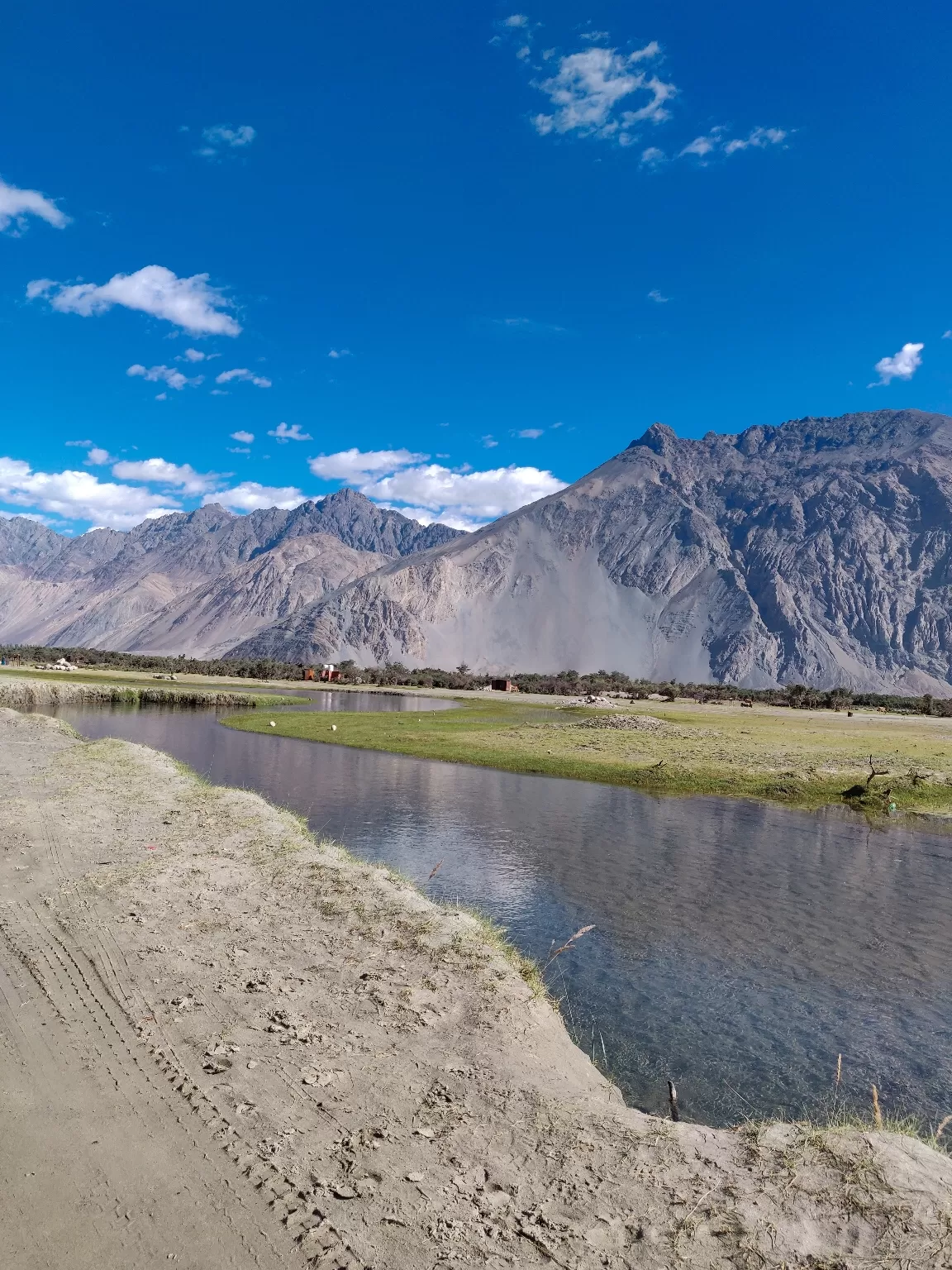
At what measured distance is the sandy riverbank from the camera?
246 inches

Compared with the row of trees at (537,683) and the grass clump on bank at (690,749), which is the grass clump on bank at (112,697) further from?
the row of trees at (537,683)

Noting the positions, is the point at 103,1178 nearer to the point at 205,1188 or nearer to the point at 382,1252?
the point at 205,1188

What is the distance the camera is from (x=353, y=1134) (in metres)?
7.61

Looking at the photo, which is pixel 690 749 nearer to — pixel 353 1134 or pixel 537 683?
pixel 353 1134

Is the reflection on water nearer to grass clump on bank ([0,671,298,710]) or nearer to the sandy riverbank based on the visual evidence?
the sandy riverbank

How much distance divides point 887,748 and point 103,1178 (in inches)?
2202

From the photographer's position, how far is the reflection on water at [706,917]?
1124cm

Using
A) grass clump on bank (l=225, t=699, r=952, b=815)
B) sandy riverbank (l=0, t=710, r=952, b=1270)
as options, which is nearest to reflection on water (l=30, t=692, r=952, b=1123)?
sandy riverbank (l=0, t=710, r=952, b=1270)

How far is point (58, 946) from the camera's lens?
1195 cm

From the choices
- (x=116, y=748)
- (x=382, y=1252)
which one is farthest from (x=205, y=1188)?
(x=116, y=748)

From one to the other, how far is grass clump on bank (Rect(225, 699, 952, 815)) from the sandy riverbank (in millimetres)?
25746

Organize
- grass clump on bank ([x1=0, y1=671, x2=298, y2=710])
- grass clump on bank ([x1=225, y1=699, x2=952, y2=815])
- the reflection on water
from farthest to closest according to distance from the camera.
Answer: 1. grass clump on bank ([x1=0, y1=671, x2=298, y2=710])
2. grass clump on bank ([x1=225, y1=699, x2=952, y2=815])
3. the reflection on water

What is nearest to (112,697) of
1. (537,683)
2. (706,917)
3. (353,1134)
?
(706,917)

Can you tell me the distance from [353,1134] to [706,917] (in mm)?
12309
